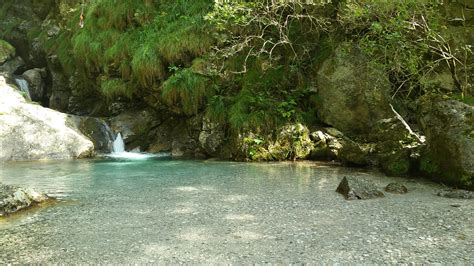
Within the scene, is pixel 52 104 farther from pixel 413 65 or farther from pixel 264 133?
pixel 413 65

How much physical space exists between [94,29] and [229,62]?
19.4 ft

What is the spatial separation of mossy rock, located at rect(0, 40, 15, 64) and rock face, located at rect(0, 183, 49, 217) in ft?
49.2

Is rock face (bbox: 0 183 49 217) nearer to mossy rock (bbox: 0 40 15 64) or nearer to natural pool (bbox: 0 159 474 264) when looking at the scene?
natural pool (bbox: 0 159 474 264)

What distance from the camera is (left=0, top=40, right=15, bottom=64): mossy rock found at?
1850 centimetres

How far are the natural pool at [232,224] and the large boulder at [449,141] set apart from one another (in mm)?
399

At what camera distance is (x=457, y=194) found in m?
6.20

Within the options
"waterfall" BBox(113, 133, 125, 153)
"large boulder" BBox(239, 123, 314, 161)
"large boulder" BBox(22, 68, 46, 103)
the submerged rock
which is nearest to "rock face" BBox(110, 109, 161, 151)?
"waterfall" BBox(113, 133, 125, 153)

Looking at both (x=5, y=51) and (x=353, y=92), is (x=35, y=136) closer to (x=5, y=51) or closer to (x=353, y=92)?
(x=353, y=92)

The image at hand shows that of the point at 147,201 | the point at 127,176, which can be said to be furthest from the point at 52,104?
the point at 147,201

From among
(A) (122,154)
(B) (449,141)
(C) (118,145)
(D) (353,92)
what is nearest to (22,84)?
(C) (118,145)

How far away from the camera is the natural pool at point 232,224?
157 inches

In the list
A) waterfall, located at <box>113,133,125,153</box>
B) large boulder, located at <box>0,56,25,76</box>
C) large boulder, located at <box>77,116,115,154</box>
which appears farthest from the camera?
large boulder, located at <box>0,56,25,76</box>

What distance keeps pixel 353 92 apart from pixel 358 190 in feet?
16.2

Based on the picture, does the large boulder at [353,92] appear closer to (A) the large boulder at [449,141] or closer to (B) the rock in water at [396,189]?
(A) the large boulder at [449,141]
